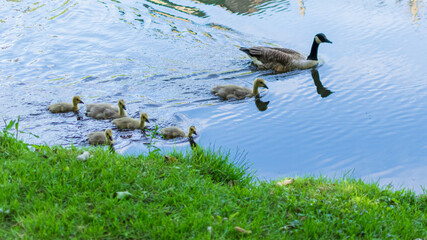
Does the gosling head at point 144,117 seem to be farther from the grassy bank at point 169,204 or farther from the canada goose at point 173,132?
the grassy bank at point 169,204

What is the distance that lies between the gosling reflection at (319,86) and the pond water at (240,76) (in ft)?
0.08

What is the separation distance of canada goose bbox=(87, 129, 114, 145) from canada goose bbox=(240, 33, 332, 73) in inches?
242

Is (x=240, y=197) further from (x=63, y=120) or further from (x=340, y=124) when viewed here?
(x=63, y=120)

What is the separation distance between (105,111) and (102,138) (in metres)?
1.47

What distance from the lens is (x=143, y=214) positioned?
4.55 m

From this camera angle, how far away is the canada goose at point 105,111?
30.3 feet

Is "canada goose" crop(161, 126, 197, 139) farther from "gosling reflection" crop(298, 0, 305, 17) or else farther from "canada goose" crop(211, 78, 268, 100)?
"gosling reflection" crop(298, 0, 305, 17)

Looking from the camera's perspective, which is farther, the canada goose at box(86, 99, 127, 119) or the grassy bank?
the canada goose at box(86, 99, 127, 119)

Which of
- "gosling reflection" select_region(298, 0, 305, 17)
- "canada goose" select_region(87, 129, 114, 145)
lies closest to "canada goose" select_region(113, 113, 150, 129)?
"canada goose" select_region(87, 129, 114, 145)

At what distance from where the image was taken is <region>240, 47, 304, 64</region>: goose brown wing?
41.6ft

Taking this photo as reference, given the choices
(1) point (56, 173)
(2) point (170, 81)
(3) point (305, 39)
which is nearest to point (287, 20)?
(3) point (305, 39)

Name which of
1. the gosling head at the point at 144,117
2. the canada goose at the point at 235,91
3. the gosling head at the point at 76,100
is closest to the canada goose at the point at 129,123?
the gosling head at the point at 144,117

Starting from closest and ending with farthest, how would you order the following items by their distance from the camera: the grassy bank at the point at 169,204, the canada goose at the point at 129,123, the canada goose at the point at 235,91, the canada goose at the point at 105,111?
the grassy bank at the point at 169,204, the canada goose at the point at 129,123, the canada goose at the point at 105,111, the canada goose at the point at 235,91

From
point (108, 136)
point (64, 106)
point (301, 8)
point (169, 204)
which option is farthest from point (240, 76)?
point (169, 204)
